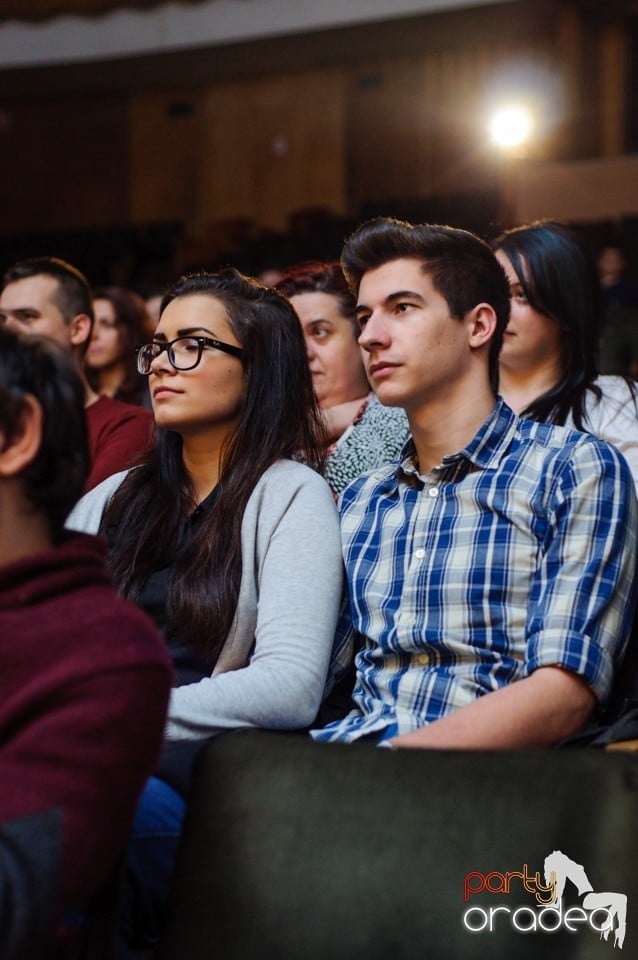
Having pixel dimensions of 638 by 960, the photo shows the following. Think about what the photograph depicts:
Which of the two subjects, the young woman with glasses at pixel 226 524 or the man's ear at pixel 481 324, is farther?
the man's ear at pixel 481 324

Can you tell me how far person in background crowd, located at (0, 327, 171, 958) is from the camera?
26.5 inches

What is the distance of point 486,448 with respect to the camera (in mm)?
1248

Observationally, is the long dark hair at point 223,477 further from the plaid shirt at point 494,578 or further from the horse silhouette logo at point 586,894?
the horse silhouette logo at point 586,894

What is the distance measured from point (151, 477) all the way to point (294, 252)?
150 inches

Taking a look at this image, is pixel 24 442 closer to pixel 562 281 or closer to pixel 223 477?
pixel 223 477

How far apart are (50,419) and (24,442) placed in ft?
0.08

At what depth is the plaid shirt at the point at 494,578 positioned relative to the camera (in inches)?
43.8

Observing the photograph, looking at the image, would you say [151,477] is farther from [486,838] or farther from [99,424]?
[486,838]

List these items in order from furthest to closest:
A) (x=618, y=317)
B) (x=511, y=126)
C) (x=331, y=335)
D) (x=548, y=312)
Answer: (x=511, y=126), (x=618, y=317), (x=331, y=335), (x=548, y=312)

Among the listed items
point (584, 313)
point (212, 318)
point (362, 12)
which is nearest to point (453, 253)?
point (212, 318)

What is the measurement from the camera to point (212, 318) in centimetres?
143

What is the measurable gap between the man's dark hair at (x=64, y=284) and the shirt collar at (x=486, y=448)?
3.91 feet

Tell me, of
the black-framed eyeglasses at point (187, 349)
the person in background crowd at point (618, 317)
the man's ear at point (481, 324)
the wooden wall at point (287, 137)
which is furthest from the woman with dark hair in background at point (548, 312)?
the wooden wall at point (287, 137)
